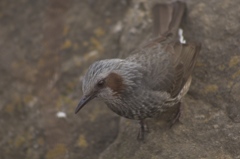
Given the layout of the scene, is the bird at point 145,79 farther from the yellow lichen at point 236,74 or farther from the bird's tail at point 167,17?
the yellow lichen at point 236,74

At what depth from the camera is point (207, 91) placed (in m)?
5.42

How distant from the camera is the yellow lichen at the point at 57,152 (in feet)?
18.4

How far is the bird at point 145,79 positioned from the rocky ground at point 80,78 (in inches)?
8.5

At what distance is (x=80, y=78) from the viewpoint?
20.2 ft

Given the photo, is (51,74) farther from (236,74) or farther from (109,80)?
(236,74)

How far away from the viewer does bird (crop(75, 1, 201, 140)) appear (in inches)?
193

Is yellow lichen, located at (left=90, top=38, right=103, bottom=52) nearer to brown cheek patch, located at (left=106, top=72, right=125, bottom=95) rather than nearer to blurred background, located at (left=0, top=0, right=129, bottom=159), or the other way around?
blurred background, located at (left=0, top=0, right=129, bottom=159)

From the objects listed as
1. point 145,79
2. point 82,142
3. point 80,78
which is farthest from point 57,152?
point 145,79

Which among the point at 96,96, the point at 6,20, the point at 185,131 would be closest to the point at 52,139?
the point at 96,96

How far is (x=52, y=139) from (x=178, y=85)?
65.6 inches

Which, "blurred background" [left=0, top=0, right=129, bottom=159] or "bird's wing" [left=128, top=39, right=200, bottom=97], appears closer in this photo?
"bird's wing" [left=128, top=39, right=200, bottom=97]

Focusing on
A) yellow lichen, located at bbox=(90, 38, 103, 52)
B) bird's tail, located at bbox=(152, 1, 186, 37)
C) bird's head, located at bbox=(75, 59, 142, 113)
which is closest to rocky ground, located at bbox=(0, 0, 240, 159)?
yellow lichen, located at bbox=(90, 38, 103, 52)

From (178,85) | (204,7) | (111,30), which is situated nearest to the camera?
(178,85)

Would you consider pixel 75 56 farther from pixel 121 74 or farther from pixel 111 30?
pixel 121 74
